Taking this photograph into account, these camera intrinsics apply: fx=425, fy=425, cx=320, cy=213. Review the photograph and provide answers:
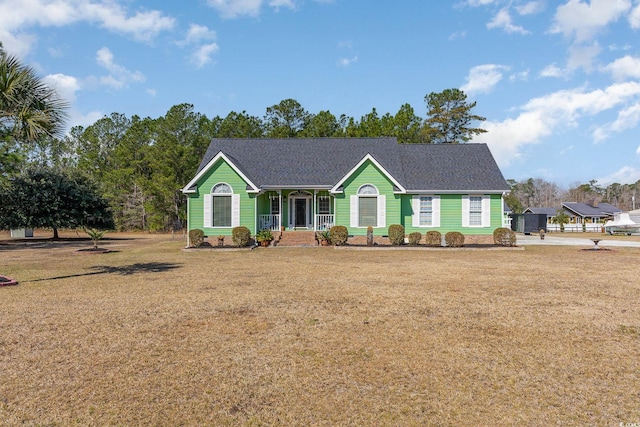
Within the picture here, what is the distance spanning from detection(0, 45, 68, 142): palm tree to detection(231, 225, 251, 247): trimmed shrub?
40.2 ft

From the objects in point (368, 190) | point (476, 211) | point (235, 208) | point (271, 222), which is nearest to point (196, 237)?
point (235, 208)

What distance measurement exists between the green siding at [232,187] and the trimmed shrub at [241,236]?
177 centimetres

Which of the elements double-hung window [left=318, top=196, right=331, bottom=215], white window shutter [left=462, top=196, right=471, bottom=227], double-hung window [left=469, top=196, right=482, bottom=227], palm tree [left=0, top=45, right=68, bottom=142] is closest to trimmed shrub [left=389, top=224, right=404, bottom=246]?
white window shutter [left=462, top=196, right=471, bottom=227]

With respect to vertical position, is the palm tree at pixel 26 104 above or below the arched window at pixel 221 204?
above

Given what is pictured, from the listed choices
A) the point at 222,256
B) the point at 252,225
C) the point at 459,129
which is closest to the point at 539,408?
the point at 222,256

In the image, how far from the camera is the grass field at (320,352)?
433 cm

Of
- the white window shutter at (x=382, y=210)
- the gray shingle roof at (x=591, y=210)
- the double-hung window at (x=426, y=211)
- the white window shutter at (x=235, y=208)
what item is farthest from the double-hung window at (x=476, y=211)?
the gray shingle roof at (x=591, y=210)

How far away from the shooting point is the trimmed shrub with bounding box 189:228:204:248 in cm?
2391

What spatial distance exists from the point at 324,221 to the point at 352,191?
115 inches

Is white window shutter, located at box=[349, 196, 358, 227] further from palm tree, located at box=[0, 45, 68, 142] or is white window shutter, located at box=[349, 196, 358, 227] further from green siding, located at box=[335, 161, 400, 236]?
palm tree, located at box=[0, 45, 68, 142]

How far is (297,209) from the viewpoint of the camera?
1129 inches

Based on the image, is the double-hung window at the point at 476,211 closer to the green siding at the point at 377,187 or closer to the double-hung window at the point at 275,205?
the green siding at the point at 377,187

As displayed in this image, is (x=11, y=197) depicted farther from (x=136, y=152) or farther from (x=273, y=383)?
(x=273, y=383)

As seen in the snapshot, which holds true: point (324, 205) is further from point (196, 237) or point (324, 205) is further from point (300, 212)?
point (196, 237)
